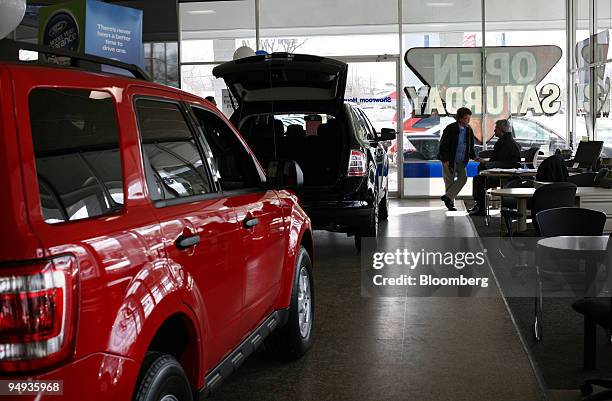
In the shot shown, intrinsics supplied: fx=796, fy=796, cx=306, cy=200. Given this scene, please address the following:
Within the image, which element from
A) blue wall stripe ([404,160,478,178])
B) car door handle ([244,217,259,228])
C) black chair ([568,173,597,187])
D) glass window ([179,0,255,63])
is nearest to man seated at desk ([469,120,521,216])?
black chair ([568,173,597,187])

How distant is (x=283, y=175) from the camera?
4160 mm

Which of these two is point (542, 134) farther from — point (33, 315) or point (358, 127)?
point (33, 315)

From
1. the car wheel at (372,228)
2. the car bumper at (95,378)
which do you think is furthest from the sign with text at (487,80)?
the car bumper at (95,378)

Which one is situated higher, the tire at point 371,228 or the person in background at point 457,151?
the person in background at point 457,151

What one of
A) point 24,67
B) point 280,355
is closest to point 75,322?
point 24,67

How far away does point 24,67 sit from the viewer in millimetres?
2195

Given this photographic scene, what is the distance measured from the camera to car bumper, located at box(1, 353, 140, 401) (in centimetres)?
196

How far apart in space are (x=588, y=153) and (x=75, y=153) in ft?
33.4

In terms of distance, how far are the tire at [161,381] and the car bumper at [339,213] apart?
563cm

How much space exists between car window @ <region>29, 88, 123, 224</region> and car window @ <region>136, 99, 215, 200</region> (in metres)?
0.23

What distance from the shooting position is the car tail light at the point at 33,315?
1912 mm

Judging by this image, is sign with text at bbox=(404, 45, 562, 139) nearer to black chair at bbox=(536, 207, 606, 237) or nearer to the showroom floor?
the showroom floor

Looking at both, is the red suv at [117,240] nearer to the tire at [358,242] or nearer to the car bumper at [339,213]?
the car bumper at [339,213]

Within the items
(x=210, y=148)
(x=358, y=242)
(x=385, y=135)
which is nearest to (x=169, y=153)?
(x=210, y=148)
